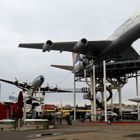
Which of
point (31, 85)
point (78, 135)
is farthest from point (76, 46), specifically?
point (78, 135)

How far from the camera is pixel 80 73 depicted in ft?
238

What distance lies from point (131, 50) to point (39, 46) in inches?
651

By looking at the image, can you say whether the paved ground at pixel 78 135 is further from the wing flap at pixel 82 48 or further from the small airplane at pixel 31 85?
the small airplane at pixel 31 85

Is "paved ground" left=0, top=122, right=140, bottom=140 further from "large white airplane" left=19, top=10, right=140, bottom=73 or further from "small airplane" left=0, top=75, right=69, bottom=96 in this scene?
"small airplane" left=0, top=75, right=69, bottom=96

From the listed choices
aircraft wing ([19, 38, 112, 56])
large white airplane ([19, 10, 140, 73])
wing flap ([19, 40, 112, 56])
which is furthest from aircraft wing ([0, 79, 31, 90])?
aircraft wing ([19, 38, 112, 56])

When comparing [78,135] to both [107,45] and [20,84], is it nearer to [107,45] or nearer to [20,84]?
[107,45]

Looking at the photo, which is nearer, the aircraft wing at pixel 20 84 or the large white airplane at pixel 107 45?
the large white airplane at pixel 107 45

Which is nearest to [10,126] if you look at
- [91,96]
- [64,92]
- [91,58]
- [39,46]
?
[39,46]

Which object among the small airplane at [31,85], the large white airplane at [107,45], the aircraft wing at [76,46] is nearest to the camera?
the large white airplane at [107,45]

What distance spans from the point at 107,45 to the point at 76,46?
232 inches

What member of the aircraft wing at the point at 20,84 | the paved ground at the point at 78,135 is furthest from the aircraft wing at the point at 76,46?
the paved ground at the point at 78,135

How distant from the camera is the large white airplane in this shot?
46.0 m

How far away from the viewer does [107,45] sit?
52156mm

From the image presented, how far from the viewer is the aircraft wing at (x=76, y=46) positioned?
4753cm
